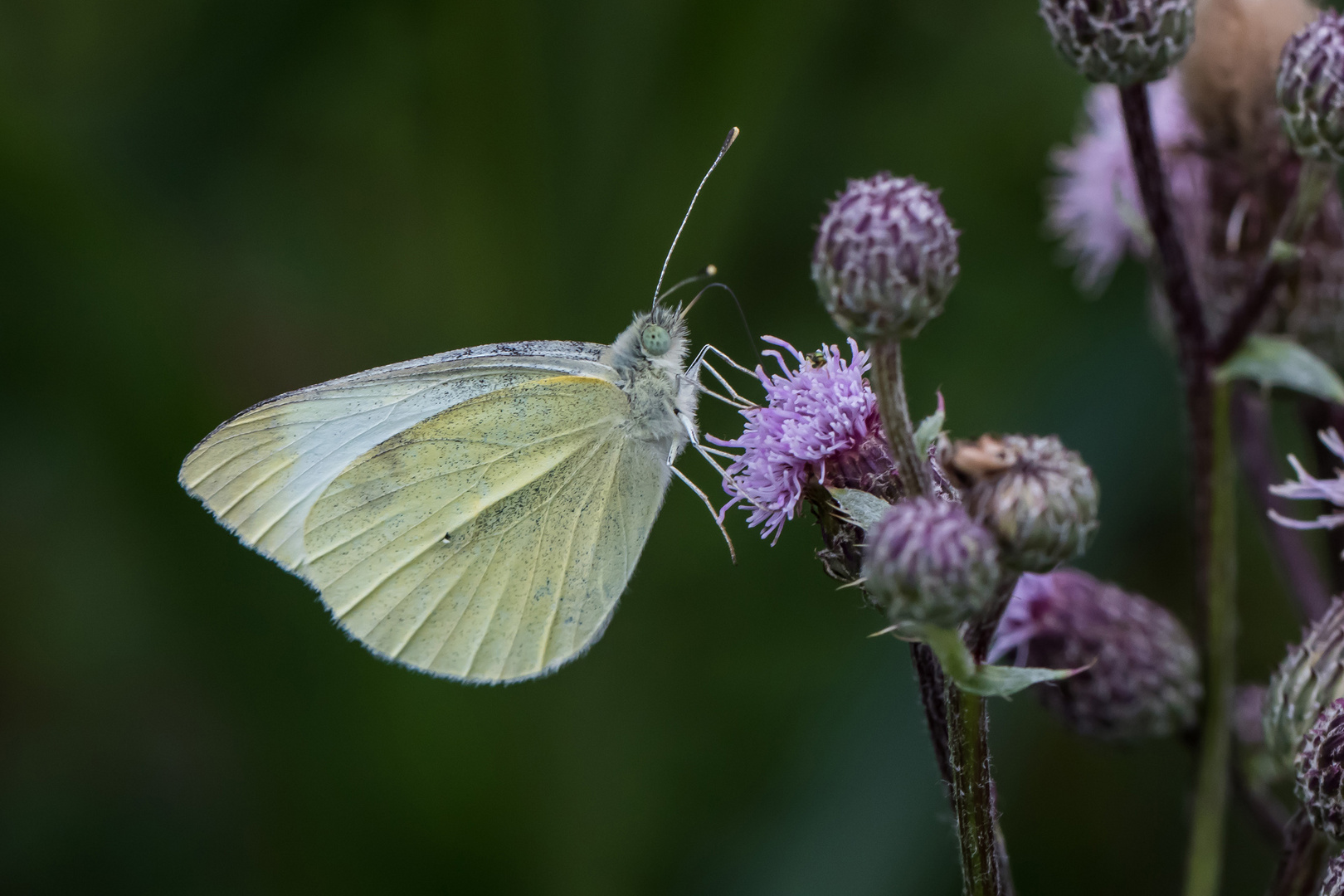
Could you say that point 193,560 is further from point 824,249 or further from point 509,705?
point 824,249

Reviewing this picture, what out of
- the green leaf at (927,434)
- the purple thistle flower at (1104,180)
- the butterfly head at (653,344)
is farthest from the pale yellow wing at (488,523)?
the purple thistle flower at (1104,180)

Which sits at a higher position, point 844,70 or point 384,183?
point 844,70

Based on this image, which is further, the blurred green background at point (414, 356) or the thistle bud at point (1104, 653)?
the blurred green background at point (414, 356)

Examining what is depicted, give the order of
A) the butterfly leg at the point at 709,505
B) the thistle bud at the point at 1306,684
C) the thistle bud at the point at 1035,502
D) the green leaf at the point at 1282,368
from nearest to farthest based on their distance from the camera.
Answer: the thistle bud at the point at 1035,502
the thistle bud at the point at 1306,684
the green leaf at the point at 1282,368
the butterfly leg at the point at 709,505

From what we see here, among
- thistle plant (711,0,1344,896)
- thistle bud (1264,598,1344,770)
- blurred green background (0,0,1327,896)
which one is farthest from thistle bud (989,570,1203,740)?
blurred green background (0,0,1327,896)

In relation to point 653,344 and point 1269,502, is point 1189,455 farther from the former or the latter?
point 653,344

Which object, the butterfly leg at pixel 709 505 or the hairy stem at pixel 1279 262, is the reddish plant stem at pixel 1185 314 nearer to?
the hairy stem at pixel 1279 262

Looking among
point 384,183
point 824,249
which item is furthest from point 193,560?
point 824,249
